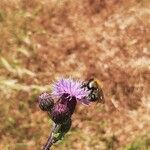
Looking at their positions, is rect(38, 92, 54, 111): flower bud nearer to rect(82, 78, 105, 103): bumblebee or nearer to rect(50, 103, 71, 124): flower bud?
rect(50, 103, 71, 124): flower bud

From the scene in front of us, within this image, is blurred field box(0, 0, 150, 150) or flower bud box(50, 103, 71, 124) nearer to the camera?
flower bud box(50, 103, 71, 124)

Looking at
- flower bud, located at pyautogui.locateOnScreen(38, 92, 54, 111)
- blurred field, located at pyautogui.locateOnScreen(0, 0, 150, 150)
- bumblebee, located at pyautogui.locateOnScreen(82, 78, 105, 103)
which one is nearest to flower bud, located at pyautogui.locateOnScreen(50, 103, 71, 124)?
flower bud, located at pyautogui.locateOnScreen(38, 92, 54, 111)

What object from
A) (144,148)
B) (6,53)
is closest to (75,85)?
(144,148)

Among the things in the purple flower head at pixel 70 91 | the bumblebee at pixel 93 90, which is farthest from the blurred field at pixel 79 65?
the purple flower head at pixel 70 91

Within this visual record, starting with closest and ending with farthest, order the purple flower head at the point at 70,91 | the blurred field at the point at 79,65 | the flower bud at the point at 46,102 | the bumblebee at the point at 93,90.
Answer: the flower bud at the point at 46,102 → the purple flower head at the point at 70,91 → the bumblebee at the point at 93,90 → the blurred field at the point at 79,65

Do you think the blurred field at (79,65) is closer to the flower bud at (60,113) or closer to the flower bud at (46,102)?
the flower bud at (46,102)

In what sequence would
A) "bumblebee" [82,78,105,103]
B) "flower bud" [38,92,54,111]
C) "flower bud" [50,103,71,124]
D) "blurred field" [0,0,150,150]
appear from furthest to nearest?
1. "blurred field" [0,0,150,150]
2. "bumblebee" [82,78,105,103]
3. "flower bud" [38,92,54,111]
4. "flower bud" [50,103,71,124]

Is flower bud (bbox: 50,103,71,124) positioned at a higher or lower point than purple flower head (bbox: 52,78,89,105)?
lower
